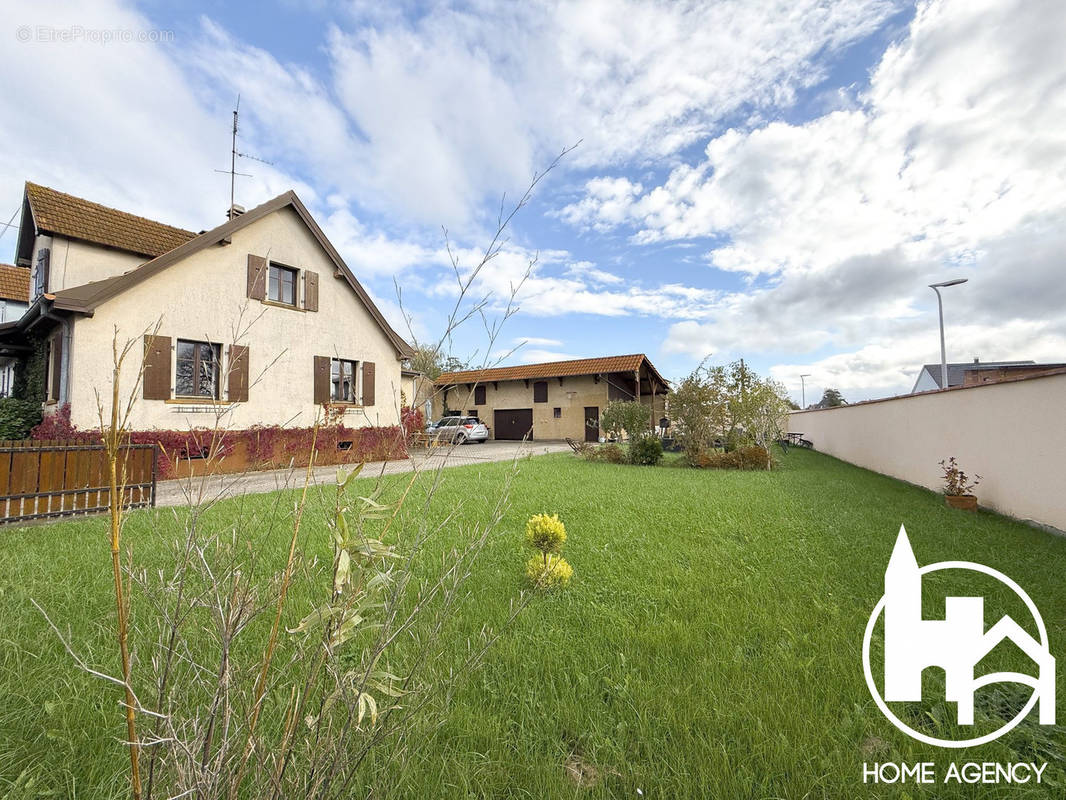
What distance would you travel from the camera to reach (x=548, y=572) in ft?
11.1

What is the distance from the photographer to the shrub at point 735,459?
12609mm

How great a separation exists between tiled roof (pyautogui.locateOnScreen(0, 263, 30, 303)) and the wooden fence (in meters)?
20.6

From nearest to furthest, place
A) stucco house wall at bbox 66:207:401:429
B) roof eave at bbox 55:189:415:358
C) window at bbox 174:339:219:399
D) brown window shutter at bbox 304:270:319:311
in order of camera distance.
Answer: roof eave at bbox 55:189:415:358, stucco house wall at bbox 66:207:401:429, window at bbox 174:339:219:399, brown window shutter at bbox 304:270:319:311

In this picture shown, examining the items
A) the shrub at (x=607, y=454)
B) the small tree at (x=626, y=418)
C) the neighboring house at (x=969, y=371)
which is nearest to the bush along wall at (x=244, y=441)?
the shrub at (x=607, y=454)

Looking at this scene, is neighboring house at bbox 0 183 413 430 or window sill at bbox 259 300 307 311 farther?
window sill at bbox 259 300 307 311

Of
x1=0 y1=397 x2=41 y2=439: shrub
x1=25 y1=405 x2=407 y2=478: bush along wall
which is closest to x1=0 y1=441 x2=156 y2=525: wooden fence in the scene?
x1=25 y1=405 x2=407 y2=478: bush along wall

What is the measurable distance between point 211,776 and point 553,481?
8547 mm

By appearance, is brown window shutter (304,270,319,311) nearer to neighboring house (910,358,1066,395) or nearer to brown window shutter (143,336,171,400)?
brown window shutter (143,336,171,400)

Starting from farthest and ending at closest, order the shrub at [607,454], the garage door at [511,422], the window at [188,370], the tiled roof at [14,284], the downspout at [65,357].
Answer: the garage door at [511,422], the tiled roof at [14,284], the shrub at [607,454], the window at [188,370], the downspout at [65,357]

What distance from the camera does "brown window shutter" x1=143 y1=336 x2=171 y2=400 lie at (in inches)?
400

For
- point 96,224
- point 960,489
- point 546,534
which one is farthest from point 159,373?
point 960,489

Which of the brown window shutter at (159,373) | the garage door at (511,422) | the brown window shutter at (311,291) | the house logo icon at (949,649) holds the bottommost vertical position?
the house logo icon at (949,649)

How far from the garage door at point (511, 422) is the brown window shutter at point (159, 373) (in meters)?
18.4

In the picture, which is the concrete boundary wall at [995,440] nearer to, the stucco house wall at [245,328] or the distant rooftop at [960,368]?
the stucco house wall at [245,328]
